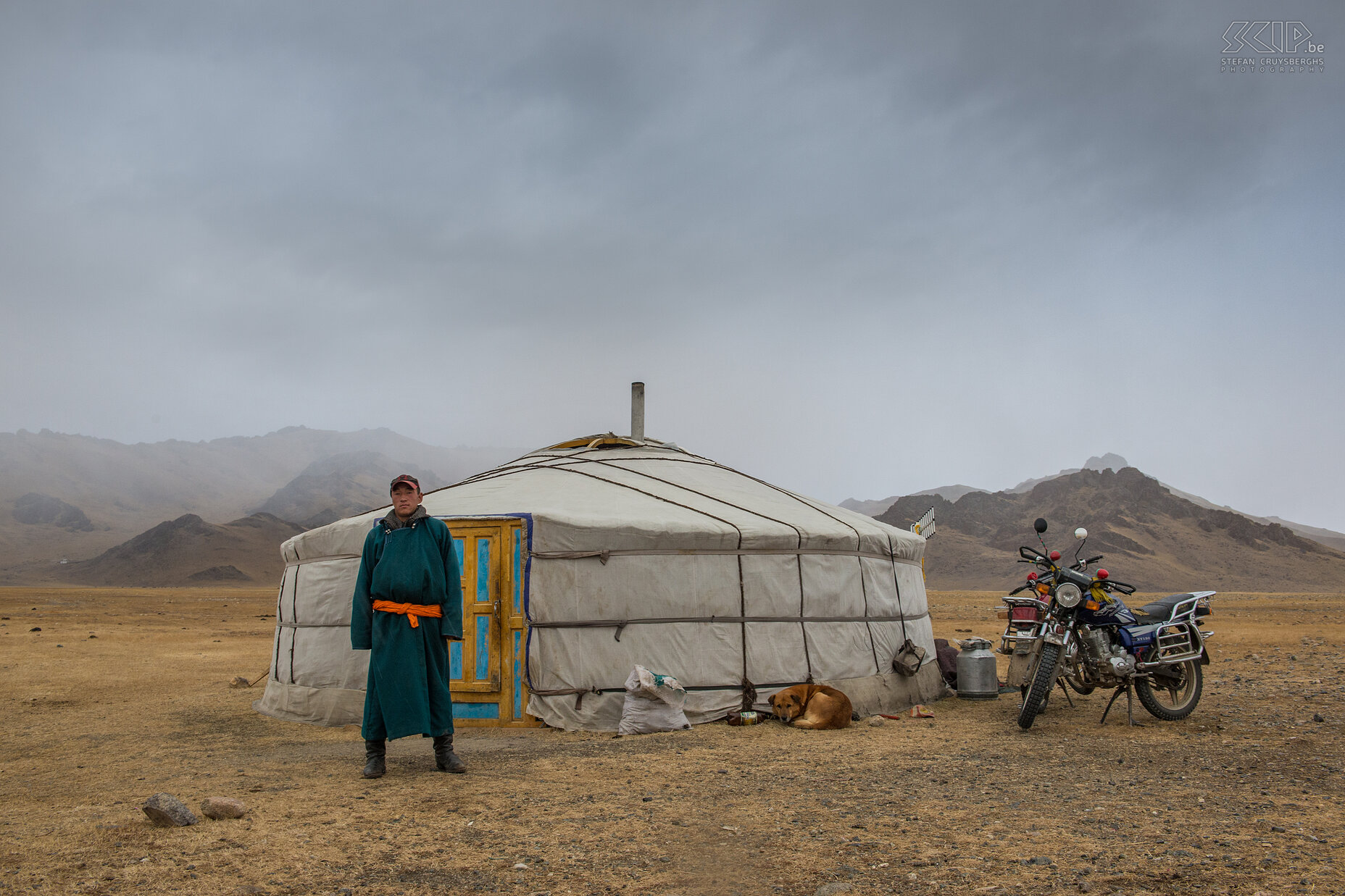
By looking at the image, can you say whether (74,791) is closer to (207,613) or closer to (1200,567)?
(207,613)

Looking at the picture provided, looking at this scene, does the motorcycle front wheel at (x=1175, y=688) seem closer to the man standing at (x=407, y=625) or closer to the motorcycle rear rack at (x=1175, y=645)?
the motorcycle rear rack at (x=1175, y=645)

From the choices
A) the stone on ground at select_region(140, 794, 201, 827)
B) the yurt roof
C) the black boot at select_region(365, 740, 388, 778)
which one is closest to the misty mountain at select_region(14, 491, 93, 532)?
the yurt roof

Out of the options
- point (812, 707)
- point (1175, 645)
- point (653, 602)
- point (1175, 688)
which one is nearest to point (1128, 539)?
point (1175, 688)

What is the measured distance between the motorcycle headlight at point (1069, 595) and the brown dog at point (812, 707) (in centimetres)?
145

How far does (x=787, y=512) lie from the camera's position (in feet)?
21.4

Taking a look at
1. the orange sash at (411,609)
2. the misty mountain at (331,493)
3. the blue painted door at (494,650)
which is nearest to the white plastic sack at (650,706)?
the blue painted door at (494,650)

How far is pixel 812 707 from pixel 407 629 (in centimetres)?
264

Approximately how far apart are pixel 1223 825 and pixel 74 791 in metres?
4.70

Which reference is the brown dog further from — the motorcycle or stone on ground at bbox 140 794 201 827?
stone on ground at bbox 140 794 201 827

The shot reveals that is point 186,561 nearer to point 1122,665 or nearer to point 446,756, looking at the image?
point 446,756

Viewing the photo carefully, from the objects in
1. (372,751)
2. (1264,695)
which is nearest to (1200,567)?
(1264,695)

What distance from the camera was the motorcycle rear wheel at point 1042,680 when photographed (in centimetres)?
512

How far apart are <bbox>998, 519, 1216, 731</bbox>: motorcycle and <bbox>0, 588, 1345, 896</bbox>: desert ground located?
23 centimetres

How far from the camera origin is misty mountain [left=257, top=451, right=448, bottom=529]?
237ft
